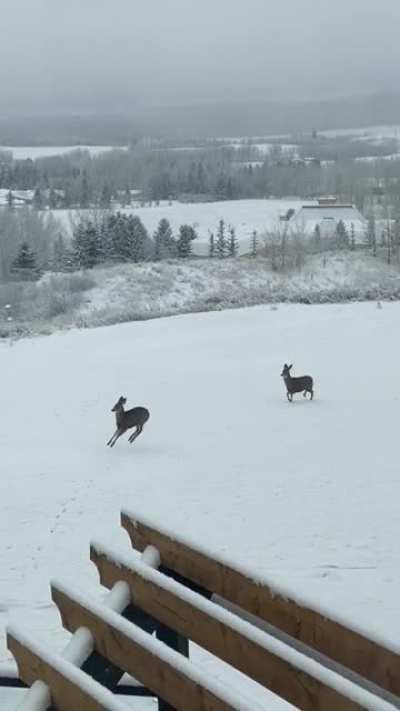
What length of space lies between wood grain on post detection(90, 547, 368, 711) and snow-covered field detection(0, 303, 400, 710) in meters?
0.25

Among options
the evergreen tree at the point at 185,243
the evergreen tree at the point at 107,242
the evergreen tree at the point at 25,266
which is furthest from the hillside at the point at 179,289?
the evergreen tree at the point at 185,243

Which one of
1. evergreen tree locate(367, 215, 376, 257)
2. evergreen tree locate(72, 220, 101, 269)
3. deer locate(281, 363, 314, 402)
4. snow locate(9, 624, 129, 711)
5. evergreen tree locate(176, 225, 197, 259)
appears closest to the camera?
snow locate(9, 624, 129, 711)

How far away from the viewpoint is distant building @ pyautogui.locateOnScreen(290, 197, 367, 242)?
68938mm

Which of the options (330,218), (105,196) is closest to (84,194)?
(105,196)

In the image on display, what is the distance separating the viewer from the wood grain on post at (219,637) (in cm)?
180

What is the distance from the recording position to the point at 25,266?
51125 mm

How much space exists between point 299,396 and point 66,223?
2647 inches

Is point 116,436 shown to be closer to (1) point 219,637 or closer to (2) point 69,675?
(1) point 219,637

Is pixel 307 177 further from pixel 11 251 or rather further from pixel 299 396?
pixel 299 396

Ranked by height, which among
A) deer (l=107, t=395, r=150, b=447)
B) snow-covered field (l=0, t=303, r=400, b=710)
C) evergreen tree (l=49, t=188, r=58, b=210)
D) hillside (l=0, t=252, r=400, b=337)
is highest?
evergreen tree (l=49, t=188, r=58, b=210)

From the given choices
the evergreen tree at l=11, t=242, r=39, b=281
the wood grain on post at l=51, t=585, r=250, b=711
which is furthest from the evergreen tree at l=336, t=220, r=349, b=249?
the wood grain on post at l=51, t=585, r=250, b=711

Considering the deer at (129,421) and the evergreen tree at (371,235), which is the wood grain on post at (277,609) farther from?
the evergreen tree at (371,235)

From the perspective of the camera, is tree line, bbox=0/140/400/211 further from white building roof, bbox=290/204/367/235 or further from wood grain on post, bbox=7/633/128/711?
wood grain on post, bbox=7/633/128/711

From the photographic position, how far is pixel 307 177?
123 metres
